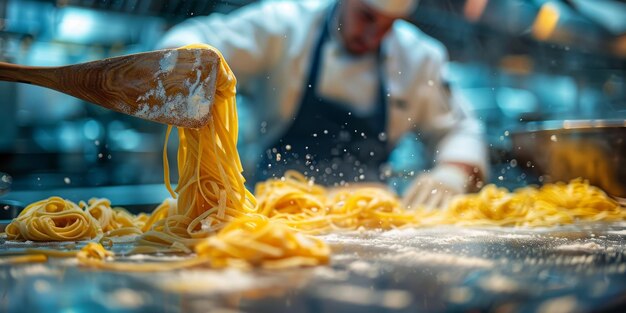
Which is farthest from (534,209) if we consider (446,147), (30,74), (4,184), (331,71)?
(4,184)

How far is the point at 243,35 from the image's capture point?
10.0ft

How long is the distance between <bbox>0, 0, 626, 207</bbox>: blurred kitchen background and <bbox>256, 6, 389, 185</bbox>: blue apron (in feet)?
0.49

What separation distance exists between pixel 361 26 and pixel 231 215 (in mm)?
2110

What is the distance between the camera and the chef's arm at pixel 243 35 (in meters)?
2.77

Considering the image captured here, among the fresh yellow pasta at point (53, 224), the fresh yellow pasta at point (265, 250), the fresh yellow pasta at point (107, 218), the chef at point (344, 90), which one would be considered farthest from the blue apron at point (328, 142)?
the fresh yellow pasta at point (265, 250)

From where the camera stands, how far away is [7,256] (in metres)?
1.36

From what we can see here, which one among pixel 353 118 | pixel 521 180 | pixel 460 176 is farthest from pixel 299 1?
pixel 521 180

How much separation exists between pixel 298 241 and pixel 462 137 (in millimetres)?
2450

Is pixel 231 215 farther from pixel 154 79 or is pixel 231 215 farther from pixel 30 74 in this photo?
pixel 30 74

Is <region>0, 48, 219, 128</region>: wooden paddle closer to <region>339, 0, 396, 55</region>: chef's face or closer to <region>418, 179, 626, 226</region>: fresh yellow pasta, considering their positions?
<region>418, 179, 626, 226</region>: fresh yellow pasta

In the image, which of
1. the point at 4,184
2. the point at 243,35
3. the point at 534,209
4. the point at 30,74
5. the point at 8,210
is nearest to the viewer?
the point at 30,74

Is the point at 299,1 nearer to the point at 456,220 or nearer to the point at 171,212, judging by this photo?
the point at 456,220

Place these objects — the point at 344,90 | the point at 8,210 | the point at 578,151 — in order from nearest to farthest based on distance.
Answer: the point at 8,210
the point at 578,151
the point at 344,90

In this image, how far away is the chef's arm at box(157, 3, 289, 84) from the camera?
2.77 meters
